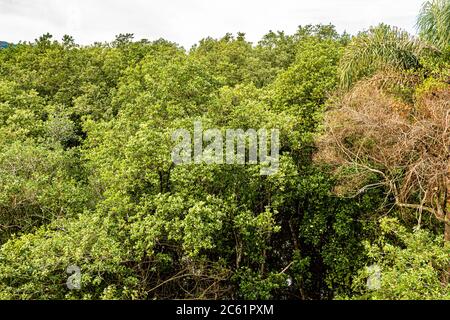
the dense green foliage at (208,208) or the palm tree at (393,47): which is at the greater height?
Answer: the palm tree at (393,47)

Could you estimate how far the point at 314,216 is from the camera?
43.6ft

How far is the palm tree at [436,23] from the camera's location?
10203 millimetres

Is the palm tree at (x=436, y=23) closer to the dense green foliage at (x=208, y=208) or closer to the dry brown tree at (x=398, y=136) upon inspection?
the dense green foliage at (x=208, y=208)

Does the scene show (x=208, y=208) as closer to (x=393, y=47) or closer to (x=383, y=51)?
(x=383, y=51)

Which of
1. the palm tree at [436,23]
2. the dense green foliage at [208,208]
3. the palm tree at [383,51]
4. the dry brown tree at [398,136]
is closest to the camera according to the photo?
the dry brown tree at [398,136]

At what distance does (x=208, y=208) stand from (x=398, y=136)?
4.48 metres

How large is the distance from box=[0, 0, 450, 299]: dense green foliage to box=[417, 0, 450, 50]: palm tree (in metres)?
0.42

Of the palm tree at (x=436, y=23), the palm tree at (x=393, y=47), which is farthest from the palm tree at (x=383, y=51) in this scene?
the palm tree at (x=436, y=23)

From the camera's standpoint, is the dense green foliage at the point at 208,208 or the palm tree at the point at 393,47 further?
the palm tree at the point at 393,47

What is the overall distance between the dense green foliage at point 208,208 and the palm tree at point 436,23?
423 millimetres

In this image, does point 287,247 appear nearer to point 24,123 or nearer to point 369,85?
point 369,85

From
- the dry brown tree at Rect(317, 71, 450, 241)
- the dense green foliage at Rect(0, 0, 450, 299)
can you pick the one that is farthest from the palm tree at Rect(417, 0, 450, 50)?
the dry brown tree at Rect(317, 71, 450, 241)

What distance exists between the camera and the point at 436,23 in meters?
10.4

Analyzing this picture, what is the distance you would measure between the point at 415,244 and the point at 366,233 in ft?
17.2
